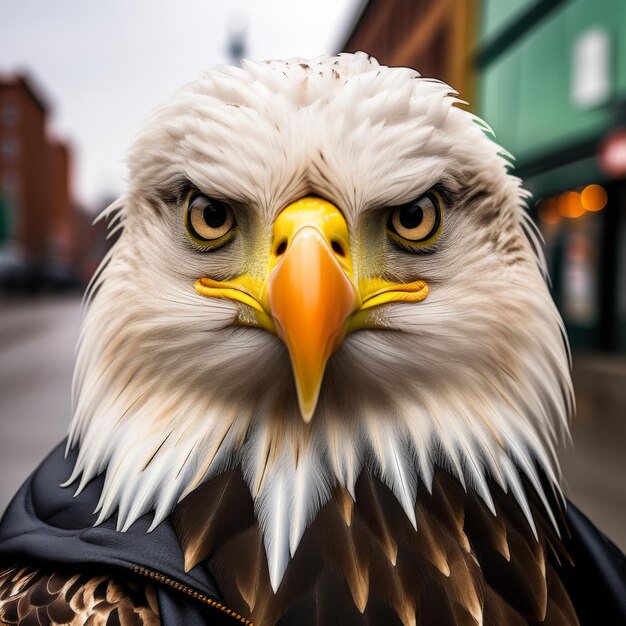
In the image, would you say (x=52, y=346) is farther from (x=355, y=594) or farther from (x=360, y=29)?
(x=355, y=594)

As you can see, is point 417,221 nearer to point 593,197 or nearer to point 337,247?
point 337,247

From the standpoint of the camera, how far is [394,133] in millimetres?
1102

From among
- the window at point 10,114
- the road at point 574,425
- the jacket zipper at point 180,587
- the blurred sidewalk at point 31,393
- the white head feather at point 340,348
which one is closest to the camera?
the jacket zipper at point 180,587

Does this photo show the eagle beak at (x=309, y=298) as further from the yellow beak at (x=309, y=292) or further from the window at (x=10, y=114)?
the window at (x=10, y=114)

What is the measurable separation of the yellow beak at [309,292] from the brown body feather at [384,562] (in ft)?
0.75

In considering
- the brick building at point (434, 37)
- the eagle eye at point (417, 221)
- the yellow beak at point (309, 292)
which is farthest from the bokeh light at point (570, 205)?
the yellow beak at point (309, 292)

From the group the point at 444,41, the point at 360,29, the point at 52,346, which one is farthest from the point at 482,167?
the point at 360,29

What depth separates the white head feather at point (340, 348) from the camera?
1.10m

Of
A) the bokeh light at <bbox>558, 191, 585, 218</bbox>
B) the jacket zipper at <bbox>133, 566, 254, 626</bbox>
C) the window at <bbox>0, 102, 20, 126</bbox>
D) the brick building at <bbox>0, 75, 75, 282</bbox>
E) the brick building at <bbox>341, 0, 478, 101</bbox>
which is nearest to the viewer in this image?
the jacket zipper at <bbox>133, 566, 254, 626</bbox>

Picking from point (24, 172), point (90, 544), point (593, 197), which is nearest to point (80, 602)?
point (90, 544)

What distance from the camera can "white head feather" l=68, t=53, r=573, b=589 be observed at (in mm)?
1097

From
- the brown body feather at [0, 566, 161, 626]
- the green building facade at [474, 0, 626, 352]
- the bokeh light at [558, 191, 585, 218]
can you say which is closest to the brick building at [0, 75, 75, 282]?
the green building facade at [474, 0, 626, 352]

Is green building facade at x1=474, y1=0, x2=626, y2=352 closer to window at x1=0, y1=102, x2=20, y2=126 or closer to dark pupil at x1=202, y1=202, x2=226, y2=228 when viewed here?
dark pupil at x1=202, y1=202, x2=226, y2=228

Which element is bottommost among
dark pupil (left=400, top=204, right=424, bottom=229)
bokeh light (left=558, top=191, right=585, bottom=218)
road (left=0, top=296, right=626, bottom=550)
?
road (left=0, top=296, right=626, bottom=550)
